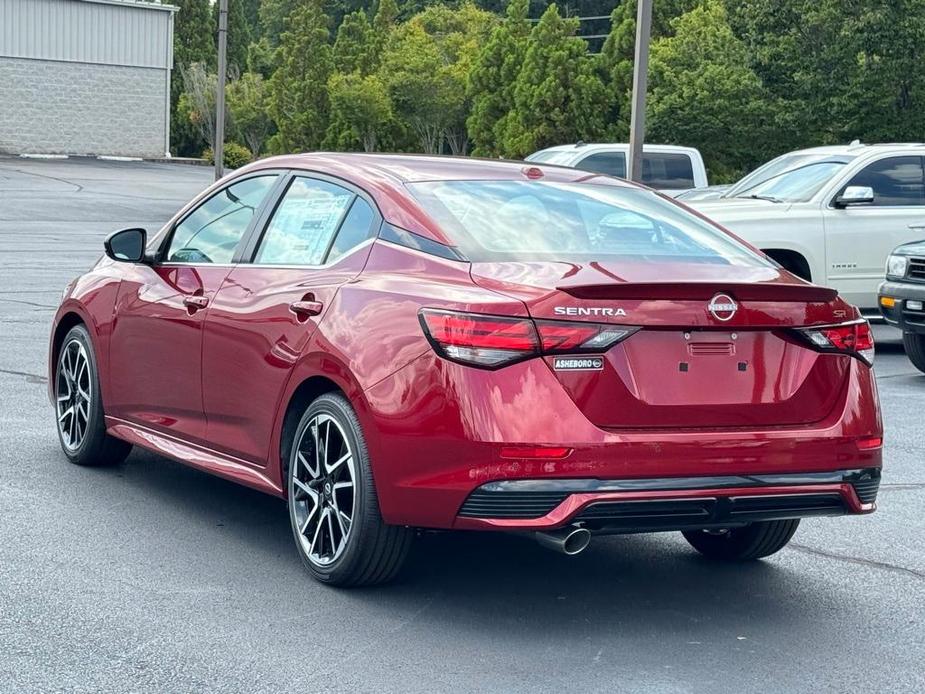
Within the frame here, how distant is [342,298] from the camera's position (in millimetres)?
5746

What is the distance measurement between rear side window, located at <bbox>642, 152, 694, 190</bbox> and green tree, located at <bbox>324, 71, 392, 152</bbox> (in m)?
32.2

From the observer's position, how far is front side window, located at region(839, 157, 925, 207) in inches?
593

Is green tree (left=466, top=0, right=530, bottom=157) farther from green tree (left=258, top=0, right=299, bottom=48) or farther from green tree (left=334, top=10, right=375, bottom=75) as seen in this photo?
green tree (left=258, top=0, right=299, bottom=48)

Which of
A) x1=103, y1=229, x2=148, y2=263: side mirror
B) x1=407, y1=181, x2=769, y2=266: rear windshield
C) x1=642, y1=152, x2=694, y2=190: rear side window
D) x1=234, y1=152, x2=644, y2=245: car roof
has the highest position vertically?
x1=234, y1=152, x2=644, y2=245: car roof

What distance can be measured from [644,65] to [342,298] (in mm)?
13782

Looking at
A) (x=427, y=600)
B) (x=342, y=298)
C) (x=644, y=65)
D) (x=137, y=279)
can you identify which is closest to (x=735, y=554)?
(x=427, y=600)

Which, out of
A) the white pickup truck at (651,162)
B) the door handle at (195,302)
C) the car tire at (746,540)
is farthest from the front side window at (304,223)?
the white pickup truck at (651,162)

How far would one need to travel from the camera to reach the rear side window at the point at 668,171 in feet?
73.8

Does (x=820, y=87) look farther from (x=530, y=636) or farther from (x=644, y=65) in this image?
(x=530, y=636)

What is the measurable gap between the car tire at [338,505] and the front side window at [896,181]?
1028 cm

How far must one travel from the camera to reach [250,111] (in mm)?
62969

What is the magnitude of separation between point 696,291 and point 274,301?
178 centimetres

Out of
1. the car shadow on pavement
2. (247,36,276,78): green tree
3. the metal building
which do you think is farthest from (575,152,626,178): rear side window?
(247,36,276,78): green tree

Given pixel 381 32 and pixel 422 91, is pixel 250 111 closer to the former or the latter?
pixel 381 32
